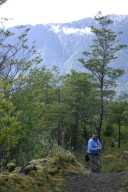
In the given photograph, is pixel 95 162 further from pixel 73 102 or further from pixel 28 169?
pixel 73 102

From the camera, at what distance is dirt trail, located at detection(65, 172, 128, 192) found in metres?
16.4

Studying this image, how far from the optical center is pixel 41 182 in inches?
659

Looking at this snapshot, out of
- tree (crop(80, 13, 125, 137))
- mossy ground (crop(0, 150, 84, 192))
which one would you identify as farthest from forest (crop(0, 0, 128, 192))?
mossy ground (crop(0, 150, 84, 192))

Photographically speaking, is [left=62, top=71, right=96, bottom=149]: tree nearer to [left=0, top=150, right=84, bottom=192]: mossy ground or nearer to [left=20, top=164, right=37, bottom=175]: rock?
[left=0, top=150, right=84, bottom=192]: mossy ground

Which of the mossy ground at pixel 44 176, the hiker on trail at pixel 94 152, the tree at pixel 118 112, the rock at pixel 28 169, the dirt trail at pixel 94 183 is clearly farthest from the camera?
the tree at pixel 118 112

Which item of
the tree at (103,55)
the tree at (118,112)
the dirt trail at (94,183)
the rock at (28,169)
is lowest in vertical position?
the tree at (118,112)

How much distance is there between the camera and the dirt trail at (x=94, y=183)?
53.8 feet

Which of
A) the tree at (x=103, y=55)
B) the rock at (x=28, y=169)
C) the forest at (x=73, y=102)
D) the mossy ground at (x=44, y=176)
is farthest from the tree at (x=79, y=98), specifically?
the rock at (x=28, y=169)

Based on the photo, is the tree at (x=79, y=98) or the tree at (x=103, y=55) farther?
the tree at (x=79, y=98)

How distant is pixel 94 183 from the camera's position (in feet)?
57.4

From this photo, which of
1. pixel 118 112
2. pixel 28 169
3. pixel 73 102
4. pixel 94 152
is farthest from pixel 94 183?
pixel 118 112

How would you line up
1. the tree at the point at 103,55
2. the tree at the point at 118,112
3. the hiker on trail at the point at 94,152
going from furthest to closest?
1. the tree at the point at 118,112
2. the tree at the point at 103,55
3. the hiker on trail at the point at 94,152

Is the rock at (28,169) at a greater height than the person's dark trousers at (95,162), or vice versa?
the rock at (28,169)

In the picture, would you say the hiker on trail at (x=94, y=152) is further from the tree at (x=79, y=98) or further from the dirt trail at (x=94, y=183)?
the tree at (x=79, y=98)
